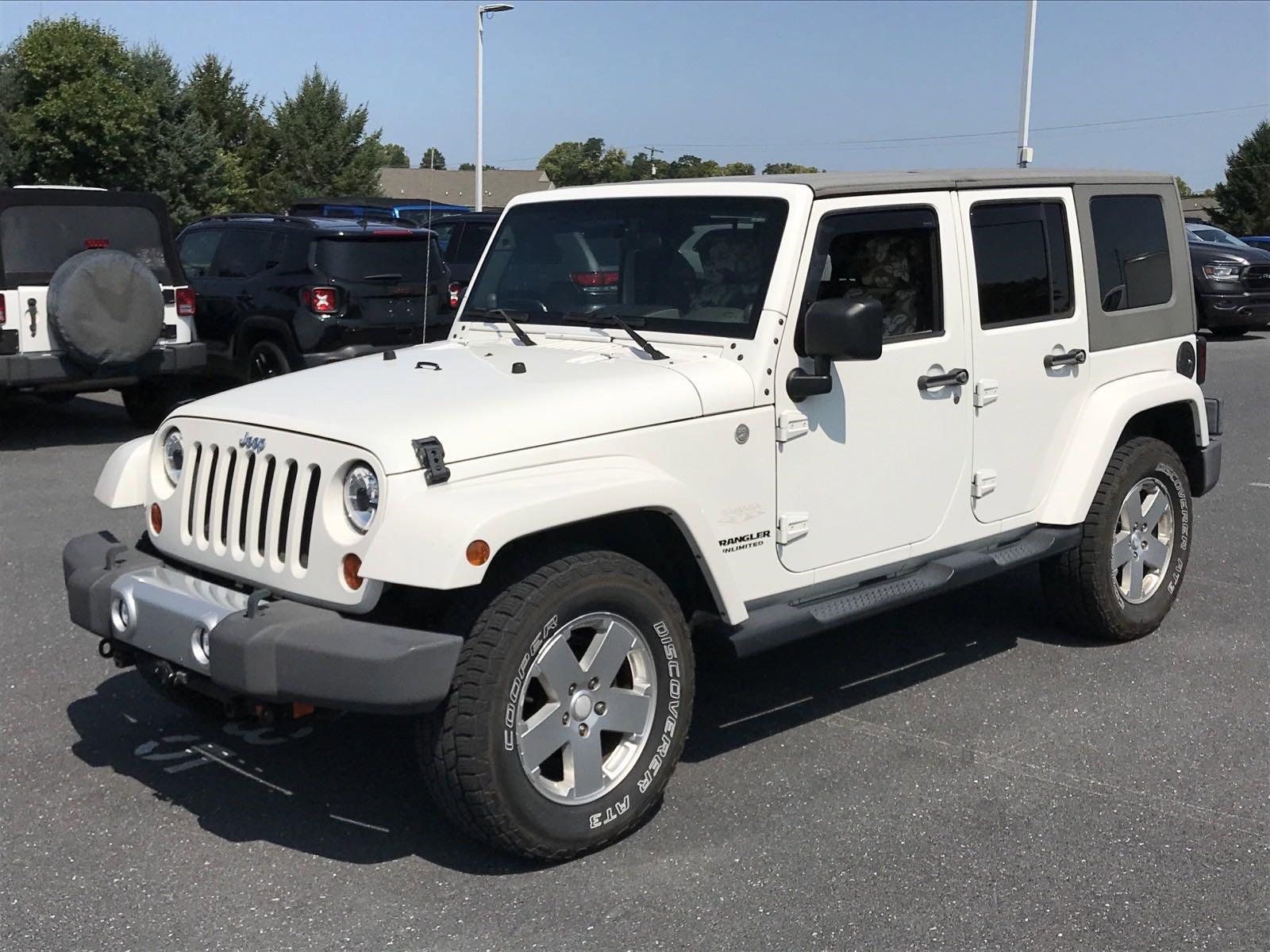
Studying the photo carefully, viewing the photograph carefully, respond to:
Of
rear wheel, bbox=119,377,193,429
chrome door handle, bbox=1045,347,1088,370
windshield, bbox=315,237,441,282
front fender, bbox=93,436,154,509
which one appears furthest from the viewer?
rear wheel, bbox=119,377,193,429

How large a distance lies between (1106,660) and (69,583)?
13.2 feet

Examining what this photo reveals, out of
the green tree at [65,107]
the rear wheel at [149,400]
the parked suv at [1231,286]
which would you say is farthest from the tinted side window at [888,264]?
the green tree at [65,107]

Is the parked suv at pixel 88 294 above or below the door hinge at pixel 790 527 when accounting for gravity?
above

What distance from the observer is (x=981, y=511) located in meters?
5.32

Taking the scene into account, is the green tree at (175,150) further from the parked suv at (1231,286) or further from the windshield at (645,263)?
the windshield at (645,263)

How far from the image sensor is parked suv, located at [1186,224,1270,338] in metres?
20.1

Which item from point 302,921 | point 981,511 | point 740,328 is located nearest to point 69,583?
point 302,921

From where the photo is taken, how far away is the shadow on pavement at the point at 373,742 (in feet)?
13.8

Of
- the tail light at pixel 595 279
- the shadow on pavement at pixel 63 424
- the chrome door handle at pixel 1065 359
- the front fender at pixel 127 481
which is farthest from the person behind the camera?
the shadow on pavement at pixel 63 424

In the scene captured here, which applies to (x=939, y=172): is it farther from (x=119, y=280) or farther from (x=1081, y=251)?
(x=119, y=280)

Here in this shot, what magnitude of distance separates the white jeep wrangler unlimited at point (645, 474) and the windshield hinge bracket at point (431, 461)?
1 centimetres

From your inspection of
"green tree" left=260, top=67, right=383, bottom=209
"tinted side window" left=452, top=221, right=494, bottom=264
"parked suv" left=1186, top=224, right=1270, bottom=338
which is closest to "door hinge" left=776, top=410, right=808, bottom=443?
"tinted side window" left=452, top=221, right=494, bottom=264

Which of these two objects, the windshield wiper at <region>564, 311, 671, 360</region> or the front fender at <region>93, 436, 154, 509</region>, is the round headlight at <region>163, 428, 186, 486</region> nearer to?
the front fender at <region>93, 436, 154, 509</region>

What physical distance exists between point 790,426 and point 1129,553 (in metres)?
2.20
